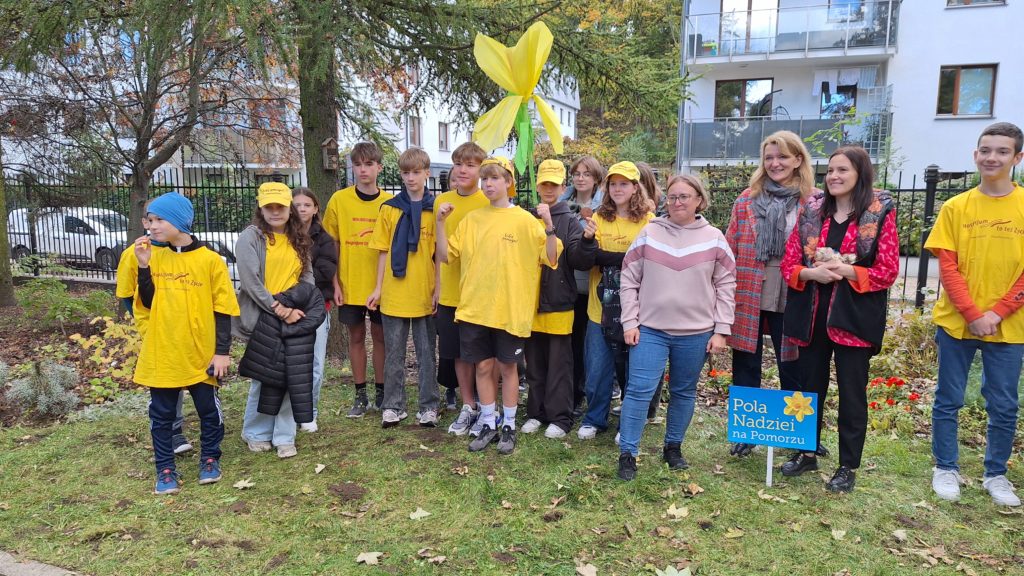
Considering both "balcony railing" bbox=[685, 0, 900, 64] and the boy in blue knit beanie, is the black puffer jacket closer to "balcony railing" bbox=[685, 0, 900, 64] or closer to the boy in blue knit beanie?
the boy in blue knit beanie

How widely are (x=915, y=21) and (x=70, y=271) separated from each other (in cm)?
2194

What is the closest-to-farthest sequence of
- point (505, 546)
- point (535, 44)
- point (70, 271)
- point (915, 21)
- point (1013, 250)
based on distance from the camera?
1. point (505, 546)
2. point (1013, 250)
3. point (535, 44)
4. point (70, 271)
5. point (915, 21)

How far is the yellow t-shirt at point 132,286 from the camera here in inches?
157

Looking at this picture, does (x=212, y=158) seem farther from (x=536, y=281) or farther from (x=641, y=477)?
(x=641, y=477)

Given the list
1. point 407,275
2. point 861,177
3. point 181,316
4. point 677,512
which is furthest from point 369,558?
point 861,177

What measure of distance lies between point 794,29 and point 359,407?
18.6m

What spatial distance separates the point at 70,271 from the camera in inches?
517

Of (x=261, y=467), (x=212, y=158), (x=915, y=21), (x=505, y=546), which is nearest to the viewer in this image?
(x=505, y=546)

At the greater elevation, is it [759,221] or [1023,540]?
[759,221]

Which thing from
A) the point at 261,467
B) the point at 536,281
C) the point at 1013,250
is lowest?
the point at 261,467

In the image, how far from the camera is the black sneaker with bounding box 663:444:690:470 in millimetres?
4145

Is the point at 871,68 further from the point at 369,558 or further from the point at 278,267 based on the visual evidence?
the point at 369,558

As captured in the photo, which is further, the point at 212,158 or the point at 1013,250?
the point at 212,158

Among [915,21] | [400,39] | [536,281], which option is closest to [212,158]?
[400,39]
